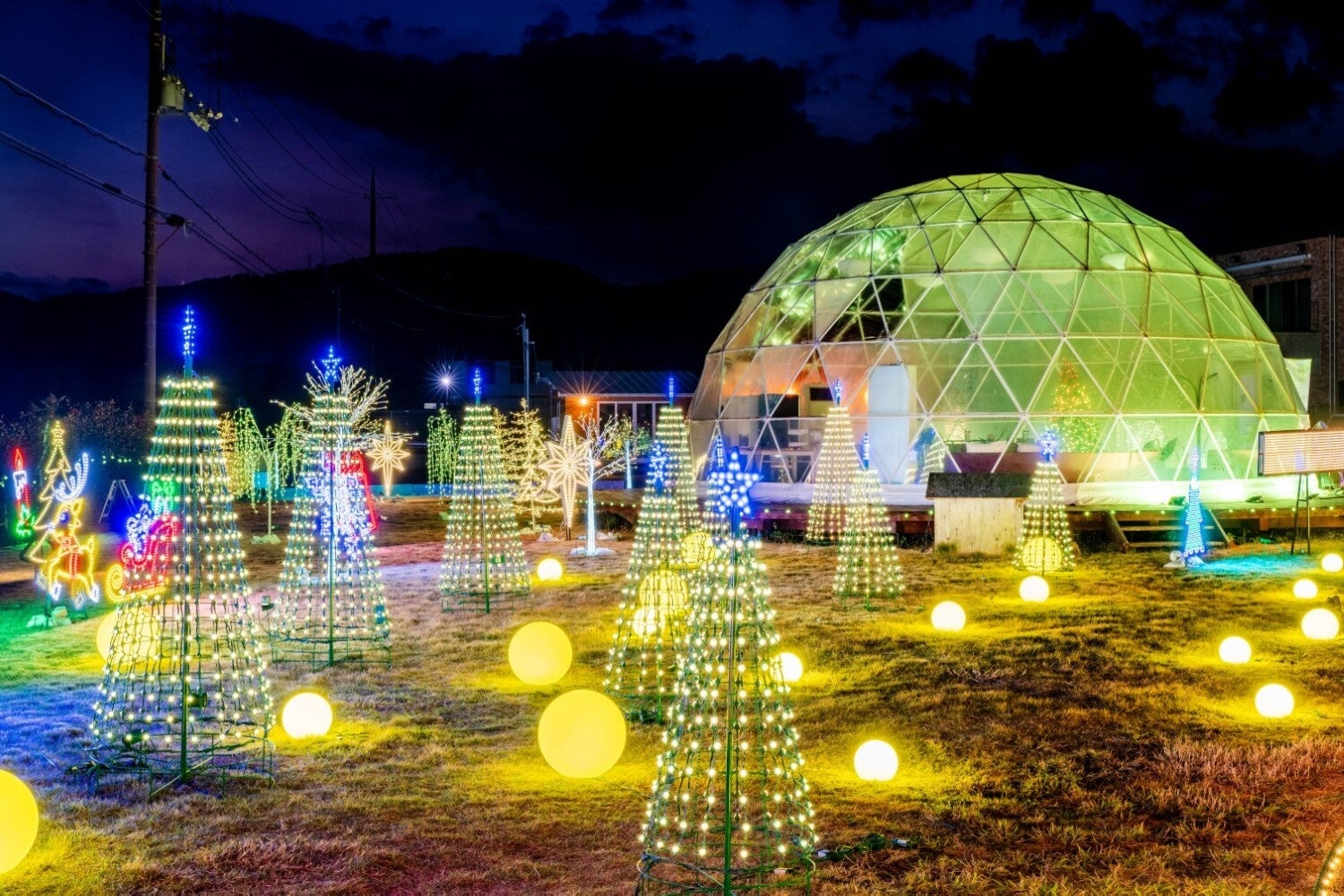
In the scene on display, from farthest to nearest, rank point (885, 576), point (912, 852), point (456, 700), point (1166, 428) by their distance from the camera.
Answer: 1. point (1166, 428)
2. point (885, 576)
3. point (456, 700)
4. point (912, 852)

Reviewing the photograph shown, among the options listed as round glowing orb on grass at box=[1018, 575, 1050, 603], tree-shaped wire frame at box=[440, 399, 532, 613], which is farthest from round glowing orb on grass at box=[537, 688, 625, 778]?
round glowing orb on grass at box=[1018, 575, 1050, 603]

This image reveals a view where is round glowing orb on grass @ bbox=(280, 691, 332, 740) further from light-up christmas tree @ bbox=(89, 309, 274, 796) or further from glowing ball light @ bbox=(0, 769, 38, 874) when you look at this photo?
glowing ball light @ bbox=(0, 769, 38, 874)

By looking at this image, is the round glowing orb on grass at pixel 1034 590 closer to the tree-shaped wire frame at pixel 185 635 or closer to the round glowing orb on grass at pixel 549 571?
the round glowing orb on grass at pixel 549 571

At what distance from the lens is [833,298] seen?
21.5 meters

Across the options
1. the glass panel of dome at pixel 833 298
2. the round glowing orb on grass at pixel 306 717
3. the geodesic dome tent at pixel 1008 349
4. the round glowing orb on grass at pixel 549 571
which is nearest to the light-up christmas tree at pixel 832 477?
the geodesic dome tent at pixel 1008 349

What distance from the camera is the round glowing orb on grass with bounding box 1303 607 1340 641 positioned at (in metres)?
9.37

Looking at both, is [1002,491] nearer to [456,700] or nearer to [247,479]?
[456,700]

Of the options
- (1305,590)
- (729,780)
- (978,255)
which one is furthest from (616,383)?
(729,780)

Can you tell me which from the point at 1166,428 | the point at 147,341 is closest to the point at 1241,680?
the point at 1166,428

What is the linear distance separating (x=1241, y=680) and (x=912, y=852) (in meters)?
4.54

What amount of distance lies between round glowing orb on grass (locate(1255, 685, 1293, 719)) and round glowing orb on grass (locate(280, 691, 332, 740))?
6.20m

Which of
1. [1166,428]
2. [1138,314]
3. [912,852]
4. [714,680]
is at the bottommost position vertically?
[912,852]

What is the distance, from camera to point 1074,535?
53.9 ft

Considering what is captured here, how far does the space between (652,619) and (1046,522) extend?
7.87 meters
